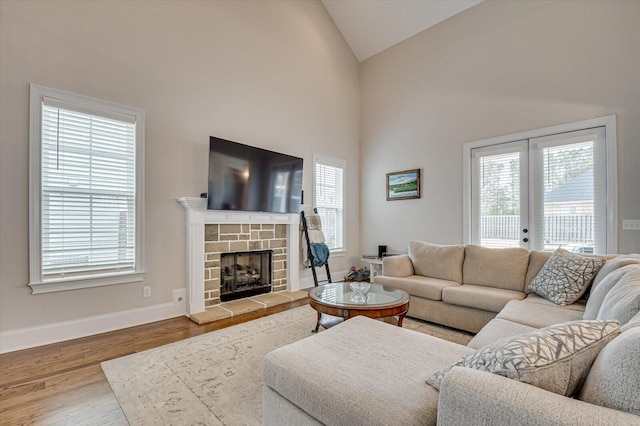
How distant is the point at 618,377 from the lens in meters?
0.76

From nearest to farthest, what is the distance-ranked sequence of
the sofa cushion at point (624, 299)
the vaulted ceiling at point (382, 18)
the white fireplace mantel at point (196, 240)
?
1. the sofa cushion at point (624, 299)
2. the white fireplace mantel at point (196, 240)
3. the vaulted ceiling at point (382, 18)

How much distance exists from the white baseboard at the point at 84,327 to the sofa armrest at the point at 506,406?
3.30m

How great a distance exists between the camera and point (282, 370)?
1320 mm

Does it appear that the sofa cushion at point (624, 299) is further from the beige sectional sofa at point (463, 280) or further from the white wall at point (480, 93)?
the white wall at point (480, 93)

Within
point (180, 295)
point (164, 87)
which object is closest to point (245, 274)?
point (180, 295)

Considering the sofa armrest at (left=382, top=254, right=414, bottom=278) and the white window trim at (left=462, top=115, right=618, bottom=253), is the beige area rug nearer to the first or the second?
the sofa armrest at (left=382, top=254, right=414, bottom=278)

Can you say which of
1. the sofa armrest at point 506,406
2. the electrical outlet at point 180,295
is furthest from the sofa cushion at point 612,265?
the electrical outlet at point 180,295

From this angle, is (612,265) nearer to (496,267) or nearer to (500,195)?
(496,267)

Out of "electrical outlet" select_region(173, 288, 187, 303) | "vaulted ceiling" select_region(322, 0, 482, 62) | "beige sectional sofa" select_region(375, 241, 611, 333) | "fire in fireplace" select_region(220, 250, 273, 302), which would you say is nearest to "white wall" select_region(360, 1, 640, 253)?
"vaulted ceiling" select_region(322, 0, 482, 62)

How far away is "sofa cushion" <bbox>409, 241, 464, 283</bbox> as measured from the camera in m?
3.47

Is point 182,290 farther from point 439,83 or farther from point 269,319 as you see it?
point 439,83

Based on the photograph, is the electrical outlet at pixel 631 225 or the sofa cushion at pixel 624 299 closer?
the sofa cushion at pixel 624 299

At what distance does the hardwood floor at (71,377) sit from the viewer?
175cm

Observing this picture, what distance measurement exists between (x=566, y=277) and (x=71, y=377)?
12.9 feet
